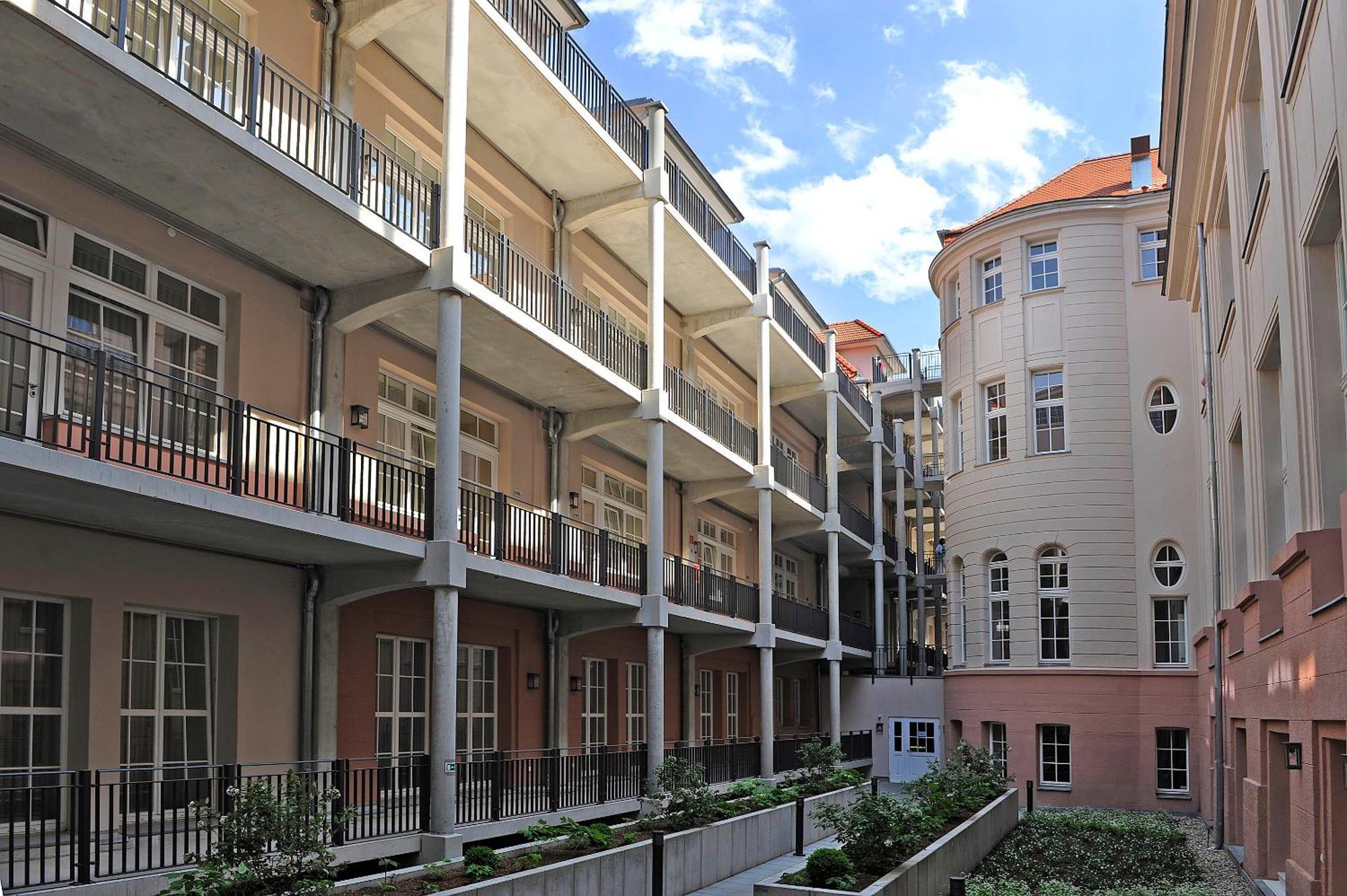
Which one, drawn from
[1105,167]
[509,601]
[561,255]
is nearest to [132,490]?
[509,601]

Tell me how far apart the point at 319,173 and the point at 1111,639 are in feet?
66.6

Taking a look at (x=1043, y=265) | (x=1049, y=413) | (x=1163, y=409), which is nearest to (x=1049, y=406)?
(x=1049, y=413)

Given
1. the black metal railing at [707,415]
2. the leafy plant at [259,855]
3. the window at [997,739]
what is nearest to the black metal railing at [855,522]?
the black metal railing at [707,415]

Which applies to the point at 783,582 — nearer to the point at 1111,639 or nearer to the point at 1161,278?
the point at 1111,639

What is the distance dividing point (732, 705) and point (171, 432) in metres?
19.6

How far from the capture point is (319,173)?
495 inches

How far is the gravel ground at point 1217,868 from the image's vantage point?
555 inches

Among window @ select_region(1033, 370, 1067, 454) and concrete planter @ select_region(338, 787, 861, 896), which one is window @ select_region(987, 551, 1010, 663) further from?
concrete planter @ select_region(338, 787, 861, 896)

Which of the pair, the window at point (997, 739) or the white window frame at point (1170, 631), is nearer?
the white window frame at point (1170, 631)

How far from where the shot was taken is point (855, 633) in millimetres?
32094

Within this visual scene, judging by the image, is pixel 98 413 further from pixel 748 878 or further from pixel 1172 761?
pixel 1172 761

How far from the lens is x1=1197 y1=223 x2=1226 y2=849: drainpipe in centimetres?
1816

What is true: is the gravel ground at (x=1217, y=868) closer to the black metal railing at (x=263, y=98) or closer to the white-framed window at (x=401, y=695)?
the white-framed window at (x=401, y=695)

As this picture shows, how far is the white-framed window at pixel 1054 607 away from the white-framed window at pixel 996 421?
2664 millimetres
